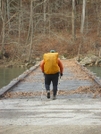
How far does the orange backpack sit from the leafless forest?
30374 mm

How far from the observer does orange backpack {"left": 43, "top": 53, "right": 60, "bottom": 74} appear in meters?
10.9

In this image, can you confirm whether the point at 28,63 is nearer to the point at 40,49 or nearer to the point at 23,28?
the point at 40,49

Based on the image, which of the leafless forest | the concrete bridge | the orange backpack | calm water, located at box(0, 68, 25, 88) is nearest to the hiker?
the orange backpack

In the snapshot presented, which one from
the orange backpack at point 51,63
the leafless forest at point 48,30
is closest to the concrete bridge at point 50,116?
the orange backpack at point 51,63

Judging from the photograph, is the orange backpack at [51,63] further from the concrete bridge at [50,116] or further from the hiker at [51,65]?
the concrete bridge at [50,116]

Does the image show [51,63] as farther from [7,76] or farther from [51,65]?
[7,76]

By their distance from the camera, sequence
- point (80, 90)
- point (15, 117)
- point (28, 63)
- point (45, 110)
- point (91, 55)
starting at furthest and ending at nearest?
point (91, 55) → point (28, 63) → point (80, 90) → point (45, 110) → point (15, 117)

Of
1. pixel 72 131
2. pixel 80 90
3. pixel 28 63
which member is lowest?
pixel 28 63

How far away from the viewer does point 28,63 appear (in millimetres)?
39938

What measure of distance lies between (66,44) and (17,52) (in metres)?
8.23

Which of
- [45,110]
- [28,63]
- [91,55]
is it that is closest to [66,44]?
[91,55]

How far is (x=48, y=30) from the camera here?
5784 centimetres

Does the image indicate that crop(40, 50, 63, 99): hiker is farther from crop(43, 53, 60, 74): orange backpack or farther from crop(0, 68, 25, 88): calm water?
crop(0, 68, 25, 88): calm water

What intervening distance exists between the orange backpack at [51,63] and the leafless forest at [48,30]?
30.4 m
